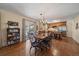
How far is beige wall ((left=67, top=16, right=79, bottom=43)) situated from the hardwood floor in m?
0.09

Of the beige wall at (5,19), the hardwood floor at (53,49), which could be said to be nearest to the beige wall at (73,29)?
the hardwood floor at (53,49)

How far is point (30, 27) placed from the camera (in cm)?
230

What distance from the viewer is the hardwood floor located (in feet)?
7.29

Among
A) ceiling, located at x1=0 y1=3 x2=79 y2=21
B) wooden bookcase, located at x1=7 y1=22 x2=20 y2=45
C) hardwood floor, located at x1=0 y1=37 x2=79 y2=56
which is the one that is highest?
ceiling, located at x1=0 y1=3 x2=79 y2=21

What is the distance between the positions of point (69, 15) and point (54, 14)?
31 centimetres

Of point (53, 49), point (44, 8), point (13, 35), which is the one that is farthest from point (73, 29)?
point (13, 35)

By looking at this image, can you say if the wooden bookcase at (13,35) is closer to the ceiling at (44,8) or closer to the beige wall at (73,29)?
the ceiling at (44,8)

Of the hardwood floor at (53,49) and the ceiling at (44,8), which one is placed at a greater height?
the ceiling at (44,8)

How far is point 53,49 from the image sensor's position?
2.24 m

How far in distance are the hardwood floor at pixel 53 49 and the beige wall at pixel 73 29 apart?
0.09 meters

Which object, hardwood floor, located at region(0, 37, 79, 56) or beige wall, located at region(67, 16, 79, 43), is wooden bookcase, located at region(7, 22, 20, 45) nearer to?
hardwood floor, located at region(0, 37, 79, 56)

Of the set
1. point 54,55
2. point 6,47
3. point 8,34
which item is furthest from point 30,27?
point 54,55

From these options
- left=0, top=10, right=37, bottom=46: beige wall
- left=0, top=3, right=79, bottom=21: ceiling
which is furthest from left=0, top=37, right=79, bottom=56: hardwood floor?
left=0, top=3, right=79, bottom=21: ceiling

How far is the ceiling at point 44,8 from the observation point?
86.9 inches
